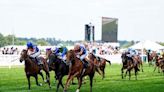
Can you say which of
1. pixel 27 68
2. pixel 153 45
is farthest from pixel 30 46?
pixel 153 45

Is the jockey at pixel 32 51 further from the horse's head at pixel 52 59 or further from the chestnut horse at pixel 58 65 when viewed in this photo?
the horse's head at pixel 52 59

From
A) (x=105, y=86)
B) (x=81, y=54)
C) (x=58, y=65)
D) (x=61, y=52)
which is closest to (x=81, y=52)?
(x=81, y=54)

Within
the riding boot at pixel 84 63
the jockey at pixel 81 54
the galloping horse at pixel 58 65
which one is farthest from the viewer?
the galloping horse at pixel 58 65

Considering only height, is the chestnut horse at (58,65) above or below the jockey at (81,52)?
below

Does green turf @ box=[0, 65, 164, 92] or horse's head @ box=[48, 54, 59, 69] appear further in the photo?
green turf @ box=[0, 65, 164, 92]

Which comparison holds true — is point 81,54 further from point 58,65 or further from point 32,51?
point 32,51

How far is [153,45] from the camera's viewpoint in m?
77.6

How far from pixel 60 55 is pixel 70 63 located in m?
1.47

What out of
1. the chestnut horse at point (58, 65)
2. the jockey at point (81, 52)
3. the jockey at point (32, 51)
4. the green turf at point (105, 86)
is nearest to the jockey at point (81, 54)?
the jockey at point (81, 52)

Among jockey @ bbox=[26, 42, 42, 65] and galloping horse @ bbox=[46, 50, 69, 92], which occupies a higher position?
jockey @ bbox=[26, 42, 42, 65]

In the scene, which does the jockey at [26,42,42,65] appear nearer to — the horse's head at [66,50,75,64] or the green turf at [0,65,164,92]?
the green turf at [0,65,164,92]

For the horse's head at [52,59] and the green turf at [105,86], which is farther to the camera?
A: the green turf at [105,86]

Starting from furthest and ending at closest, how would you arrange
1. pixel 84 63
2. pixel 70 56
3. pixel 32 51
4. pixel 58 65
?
pixel 32 51, pixel 58 65, pixel 84 63, pixel 70 56

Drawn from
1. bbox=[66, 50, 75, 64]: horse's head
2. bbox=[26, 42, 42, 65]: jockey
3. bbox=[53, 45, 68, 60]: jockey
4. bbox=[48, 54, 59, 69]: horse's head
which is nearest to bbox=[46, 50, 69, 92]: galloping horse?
bbox=[48, 54, 59, 69]: horse's head
